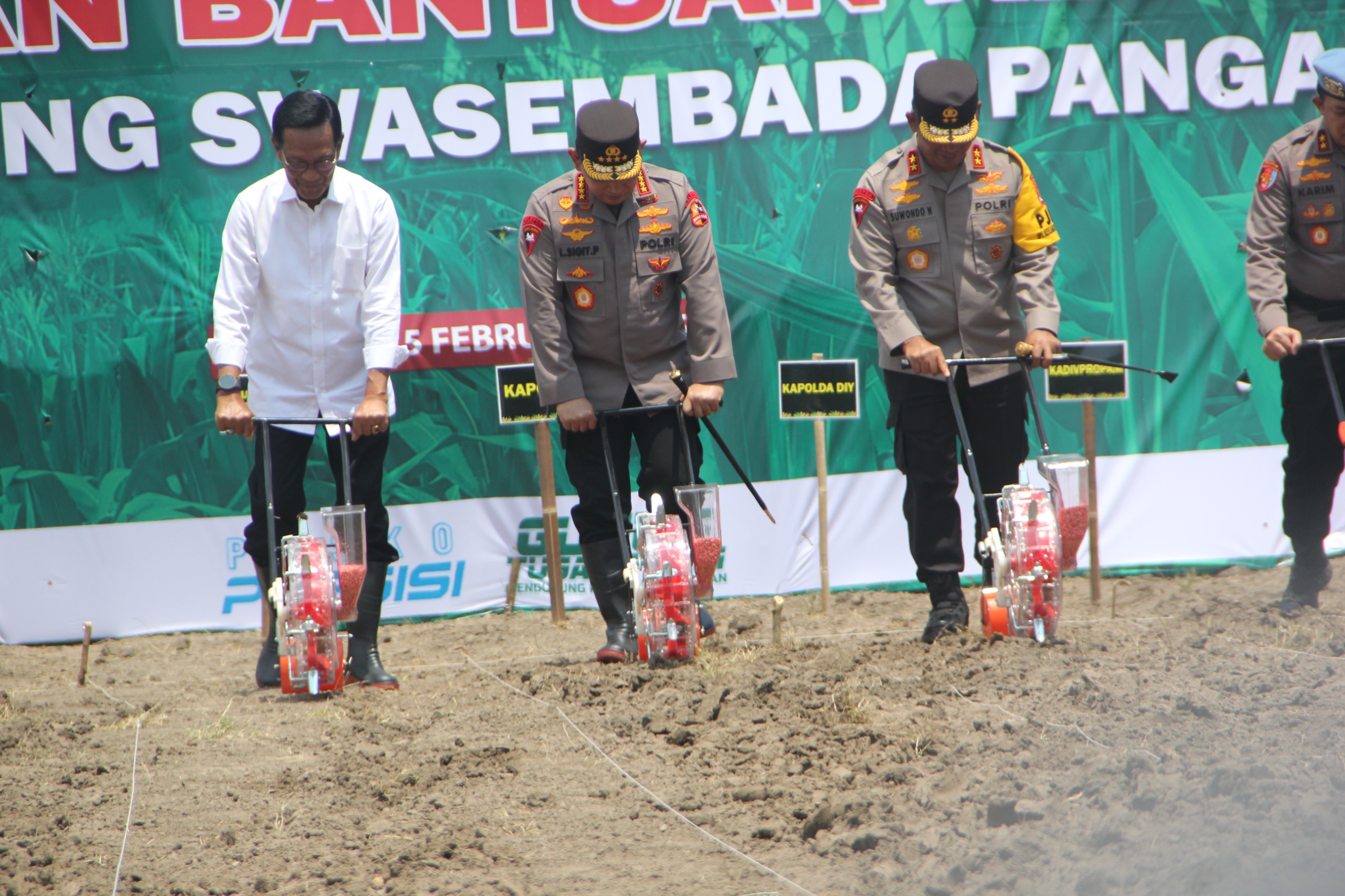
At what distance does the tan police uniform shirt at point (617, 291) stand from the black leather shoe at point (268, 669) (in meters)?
1.42

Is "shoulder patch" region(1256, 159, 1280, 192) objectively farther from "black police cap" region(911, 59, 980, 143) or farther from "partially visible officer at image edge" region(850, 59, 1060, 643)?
"black police cap" region(911, 59, 980, 143)

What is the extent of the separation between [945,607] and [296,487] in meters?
2.34

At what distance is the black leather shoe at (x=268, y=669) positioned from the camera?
4.68 metres

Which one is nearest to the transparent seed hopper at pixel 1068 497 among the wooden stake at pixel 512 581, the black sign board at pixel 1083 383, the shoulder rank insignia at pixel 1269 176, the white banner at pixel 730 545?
the shoulder rank insignia at pixel 1269 176

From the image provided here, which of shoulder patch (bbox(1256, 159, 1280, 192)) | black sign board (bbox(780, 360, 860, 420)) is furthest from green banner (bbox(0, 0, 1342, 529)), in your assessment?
shoulder patch (bbox(1256, 159, 1280, 192))

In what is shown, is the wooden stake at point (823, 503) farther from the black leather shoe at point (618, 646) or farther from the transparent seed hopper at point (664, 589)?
the transparent seed hopper at point (664, 589)

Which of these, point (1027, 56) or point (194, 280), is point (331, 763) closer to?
point (194, 280)

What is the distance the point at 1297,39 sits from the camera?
6.01 metres

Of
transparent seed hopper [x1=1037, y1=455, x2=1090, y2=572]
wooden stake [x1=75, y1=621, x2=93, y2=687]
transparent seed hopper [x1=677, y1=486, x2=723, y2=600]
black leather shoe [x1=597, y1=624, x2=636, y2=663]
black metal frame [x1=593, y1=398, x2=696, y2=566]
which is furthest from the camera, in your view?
wooden stake [x1=75, y1=621, x2=93, y2=687]

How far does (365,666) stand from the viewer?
448 centimetres

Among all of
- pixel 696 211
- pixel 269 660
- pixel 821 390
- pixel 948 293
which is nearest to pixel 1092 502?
pixel 821 390

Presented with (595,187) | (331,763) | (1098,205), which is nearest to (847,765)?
(331,763)

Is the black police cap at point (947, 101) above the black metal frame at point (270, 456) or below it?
above

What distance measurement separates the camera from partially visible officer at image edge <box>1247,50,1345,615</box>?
4570 millimetres
